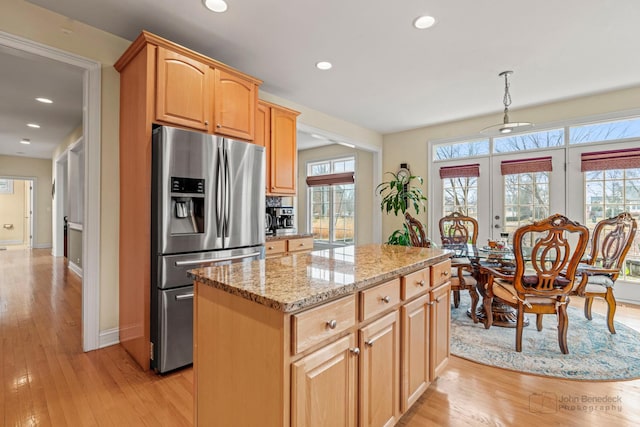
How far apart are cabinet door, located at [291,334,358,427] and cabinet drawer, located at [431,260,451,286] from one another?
0.87m

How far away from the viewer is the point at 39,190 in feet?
27.2

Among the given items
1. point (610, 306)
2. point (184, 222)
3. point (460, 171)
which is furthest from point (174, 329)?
point (460, 171)

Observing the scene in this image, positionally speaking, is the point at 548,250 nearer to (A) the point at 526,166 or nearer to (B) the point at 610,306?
(B) the point at 610,306

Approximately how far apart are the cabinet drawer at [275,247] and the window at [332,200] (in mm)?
3175

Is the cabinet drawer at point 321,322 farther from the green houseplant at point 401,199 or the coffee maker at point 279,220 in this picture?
the green houseplant at point 401,199

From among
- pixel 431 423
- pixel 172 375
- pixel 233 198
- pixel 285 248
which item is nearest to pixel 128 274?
pixel 172 375

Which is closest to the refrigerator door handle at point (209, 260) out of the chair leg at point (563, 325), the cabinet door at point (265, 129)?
the cabinet door at point (265, 129)

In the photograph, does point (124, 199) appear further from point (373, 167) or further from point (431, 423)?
point (373, 167)

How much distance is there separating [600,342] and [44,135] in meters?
8.87

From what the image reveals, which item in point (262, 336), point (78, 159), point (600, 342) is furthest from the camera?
point (78, 159)

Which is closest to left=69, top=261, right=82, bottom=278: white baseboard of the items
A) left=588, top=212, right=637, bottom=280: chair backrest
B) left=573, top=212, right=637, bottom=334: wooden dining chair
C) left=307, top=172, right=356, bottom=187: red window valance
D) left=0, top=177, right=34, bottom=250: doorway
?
left=307, top=172, right=356, bottom=187: red window valance

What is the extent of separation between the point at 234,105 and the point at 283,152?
1.06m

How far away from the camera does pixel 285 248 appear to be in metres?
3.58

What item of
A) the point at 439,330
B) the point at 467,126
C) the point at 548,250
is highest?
the point at 467,126
